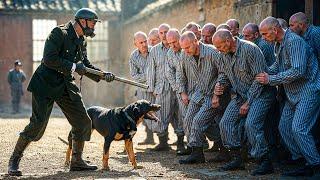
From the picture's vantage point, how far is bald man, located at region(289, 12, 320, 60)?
7.58 metres

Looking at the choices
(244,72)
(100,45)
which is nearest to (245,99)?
(244,72)

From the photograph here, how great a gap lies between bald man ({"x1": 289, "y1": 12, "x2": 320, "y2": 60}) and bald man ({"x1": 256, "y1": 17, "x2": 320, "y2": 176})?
0.52 metres

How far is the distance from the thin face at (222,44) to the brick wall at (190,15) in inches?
126

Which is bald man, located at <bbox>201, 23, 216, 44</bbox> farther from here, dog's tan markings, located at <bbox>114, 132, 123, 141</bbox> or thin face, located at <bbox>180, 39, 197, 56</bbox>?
dog's tan markings, located at <bbox>114, 132, 123, 141</bbox>

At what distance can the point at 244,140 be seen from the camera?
768 centimetres

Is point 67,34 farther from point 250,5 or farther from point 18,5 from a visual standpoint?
point 18,5

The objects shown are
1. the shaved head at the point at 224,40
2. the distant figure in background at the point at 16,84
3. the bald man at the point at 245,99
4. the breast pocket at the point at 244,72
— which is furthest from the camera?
the distant figure in background at the point at 16,84

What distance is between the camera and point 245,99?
24.9ft

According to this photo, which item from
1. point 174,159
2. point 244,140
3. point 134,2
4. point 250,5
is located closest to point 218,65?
point 244,140

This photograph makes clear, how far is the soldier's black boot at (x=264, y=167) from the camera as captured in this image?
23.3 feet

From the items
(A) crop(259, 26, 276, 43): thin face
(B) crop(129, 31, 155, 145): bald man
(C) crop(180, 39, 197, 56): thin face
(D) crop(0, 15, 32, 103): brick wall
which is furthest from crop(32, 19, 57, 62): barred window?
(A) crop(259, 26, 276, 43): thin face

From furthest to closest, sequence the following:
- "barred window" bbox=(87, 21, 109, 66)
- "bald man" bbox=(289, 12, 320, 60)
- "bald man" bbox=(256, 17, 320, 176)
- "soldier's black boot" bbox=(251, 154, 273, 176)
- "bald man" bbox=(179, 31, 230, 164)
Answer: "barred window" bbox=(87, 21, 109, 66)
"bald man" bbox=(179, 31, 230, 164)
"bald man" bbox=(289, 12, 320, 60)
"soldier's black boot" bbox=(251, 154, 273, 176)
"bald man" bbox=(256, 17, 320, 176)

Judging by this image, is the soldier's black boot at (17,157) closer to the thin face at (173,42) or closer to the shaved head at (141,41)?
the thin face at (173,42)

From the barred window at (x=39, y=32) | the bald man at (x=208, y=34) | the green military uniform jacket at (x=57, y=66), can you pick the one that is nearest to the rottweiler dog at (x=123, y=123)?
the green military uniform jacket at (x=57, y=66)
